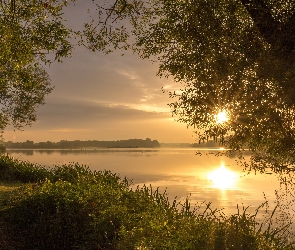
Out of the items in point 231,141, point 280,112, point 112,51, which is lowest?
point 231,141

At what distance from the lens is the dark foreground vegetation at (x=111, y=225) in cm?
1096

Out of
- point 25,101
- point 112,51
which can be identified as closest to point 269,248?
point 112,51

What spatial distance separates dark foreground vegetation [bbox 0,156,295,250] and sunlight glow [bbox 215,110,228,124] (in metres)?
2.93

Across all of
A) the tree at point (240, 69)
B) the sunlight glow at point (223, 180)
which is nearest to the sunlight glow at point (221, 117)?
the tree at point (240, 69)

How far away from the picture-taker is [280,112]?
1205 cm

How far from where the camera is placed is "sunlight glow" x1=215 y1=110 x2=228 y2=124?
1285 cm

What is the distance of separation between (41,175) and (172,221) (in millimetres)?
15609

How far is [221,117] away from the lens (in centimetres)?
1319

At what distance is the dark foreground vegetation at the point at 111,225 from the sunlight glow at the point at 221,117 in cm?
293

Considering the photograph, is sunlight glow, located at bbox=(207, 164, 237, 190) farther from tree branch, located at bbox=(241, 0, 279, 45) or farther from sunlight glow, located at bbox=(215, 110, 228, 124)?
tree branch, located at bbox=(241, 0, 279, 45)

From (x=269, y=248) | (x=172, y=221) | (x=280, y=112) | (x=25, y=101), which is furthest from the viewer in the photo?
(x=25, y=101)

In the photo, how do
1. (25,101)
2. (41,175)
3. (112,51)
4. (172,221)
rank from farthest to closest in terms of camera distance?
(25,101) → (41,175) → (112,51) → (172,221)

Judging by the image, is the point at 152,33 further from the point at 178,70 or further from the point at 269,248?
the point at 269,248

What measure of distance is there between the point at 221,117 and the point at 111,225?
4.76 meters
